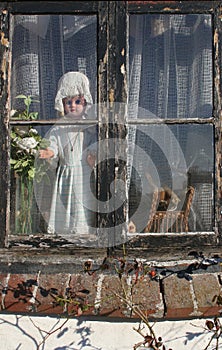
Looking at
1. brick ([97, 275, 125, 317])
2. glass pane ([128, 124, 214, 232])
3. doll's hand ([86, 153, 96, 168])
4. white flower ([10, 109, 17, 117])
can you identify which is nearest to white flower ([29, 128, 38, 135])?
white flower ([10, 109, 17, 117])

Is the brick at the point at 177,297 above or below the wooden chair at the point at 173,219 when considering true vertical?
below

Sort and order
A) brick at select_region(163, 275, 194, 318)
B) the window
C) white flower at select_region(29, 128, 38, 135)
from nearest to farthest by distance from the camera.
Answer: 1. brick at select_region(163, 275, 194, 318)
2. the window
3. white flower at select_region(29, 128, 38, 135)

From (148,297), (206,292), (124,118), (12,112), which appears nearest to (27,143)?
(12,112)

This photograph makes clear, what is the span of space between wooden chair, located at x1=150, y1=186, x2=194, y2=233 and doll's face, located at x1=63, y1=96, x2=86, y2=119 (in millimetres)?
657

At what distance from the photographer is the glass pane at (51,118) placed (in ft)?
12.1

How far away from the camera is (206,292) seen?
3.37 metres

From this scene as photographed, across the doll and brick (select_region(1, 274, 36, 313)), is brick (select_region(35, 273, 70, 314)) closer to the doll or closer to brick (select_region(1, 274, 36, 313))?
brick (select_region(1, 274, 36, 313))

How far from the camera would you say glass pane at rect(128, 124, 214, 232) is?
12.0ft

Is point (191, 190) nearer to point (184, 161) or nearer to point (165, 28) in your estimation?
point (184, 161)

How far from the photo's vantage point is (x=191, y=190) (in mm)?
3693

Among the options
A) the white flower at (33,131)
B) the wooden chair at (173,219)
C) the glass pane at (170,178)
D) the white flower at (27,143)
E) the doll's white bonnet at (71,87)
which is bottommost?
the wooden chair at (173,219)

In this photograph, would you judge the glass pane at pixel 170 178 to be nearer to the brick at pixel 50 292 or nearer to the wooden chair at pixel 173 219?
the wooden chair at pixel 173 219

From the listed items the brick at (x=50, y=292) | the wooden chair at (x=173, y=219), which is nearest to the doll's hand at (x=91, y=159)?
the wooden chair at (x=173, y=219)

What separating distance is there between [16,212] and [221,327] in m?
1.15
